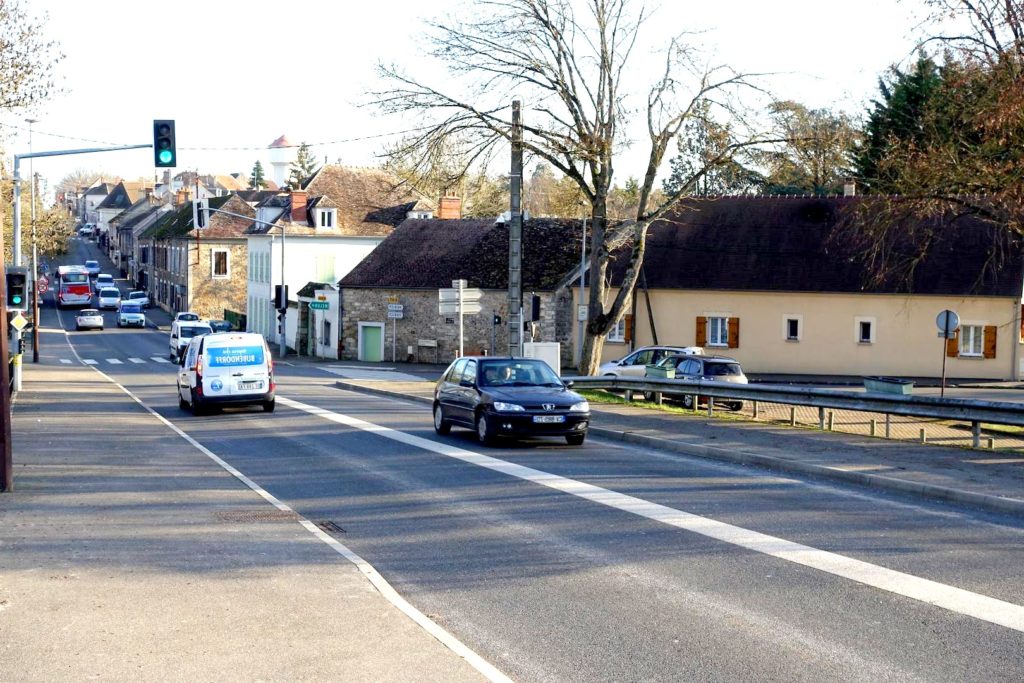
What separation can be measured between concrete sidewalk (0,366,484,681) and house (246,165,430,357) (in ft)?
175

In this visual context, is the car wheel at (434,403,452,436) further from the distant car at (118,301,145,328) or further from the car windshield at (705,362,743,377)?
the distant car at (118,301,145,328)

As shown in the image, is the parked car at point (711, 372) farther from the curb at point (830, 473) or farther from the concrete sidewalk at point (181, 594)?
the concrete sidewalk at point (181, 594)

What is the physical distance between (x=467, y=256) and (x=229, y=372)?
30095 millimetres

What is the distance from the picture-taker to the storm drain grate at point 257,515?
1284 cm

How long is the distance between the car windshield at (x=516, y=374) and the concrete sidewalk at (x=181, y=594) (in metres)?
5.83

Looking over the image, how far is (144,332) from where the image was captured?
82.4 meters

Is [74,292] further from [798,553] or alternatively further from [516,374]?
[798,553]

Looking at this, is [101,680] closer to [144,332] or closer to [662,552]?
[662,552]

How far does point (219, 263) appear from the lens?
3366 inches

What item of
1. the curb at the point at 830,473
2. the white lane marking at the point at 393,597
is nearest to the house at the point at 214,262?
the curb at the point at 830,473

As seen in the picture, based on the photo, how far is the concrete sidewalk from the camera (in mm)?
7281

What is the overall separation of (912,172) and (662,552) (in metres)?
14.0

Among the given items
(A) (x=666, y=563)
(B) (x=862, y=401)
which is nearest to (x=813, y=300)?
(B) (x=862, y=401)

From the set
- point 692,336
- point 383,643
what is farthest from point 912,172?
point 692,336
